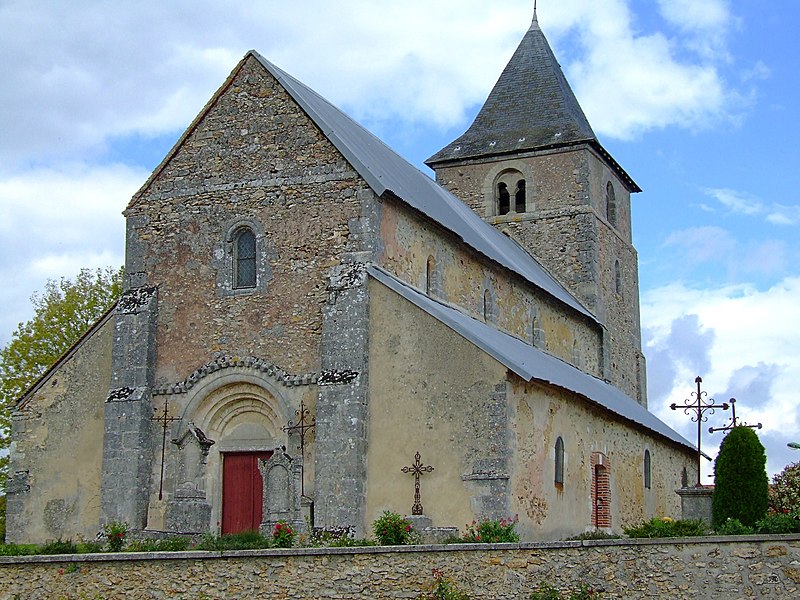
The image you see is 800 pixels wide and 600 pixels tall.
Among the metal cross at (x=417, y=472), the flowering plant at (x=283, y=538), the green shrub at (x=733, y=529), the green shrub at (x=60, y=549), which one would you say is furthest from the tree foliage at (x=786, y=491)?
the green shrub at (x=60, y=549)

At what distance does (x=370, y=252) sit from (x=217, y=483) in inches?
219

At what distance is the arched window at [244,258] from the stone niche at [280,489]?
3712 millimetres

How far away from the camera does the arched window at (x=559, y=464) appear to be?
24078 millimetres

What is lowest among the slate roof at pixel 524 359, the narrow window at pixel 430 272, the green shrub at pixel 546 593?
the green shrub at pixel 546 593

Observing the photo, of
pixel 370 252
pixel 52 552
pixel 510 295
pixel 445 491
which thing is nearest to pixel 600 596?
pixel 445 491

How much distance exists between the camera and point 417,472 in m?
21.6

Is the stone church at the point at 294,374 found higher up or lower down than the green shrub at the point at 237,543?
higher up

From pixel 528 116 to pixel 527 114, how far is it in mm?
126

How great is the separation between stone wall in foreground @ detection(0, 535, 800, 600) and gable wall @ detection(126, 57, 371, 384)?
722cm

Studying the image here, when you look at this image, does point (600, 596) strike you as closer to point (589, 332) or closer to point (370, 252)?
point (370, 252)

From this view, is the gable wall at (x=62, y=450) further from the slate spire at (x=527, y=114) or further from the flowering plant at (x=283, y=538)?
the slate spire at (x=527, y=114)

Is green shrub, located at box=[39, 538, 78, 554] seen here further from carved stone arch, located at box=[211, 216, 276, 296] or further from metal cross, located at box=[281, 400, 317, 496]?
carved stone arch, located at box=[211, 216, 276, 296]

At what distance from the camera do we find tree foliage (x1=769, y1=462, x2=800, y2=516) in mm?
19531

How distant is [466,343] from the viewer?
858 inches
